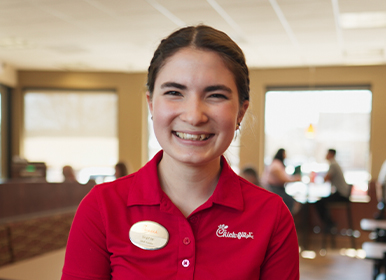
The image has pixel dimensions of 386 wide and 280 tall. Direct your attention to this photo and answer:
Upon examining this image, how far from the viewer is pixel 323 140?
8.47 metres

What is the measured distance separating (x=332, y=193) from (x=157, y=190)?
5.82m

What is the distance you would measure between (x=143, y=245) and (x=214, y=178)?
0.90 ft

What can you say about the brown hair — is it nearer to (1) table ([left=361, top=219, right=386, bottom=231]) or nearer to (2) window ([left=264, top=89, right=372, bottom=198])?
(1) table ([left=361, top=219, right=386, bottom=231])

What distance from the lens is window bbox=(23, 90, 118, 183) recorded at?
9.27 m

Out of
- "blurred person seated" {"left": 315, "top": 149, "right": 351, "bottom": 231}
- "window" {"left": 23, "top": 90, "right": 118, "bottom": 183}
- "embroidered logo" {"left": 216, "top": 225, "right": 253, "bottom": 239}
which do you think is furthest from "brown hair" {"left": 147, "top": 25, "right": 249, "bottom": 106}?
"window" {"left": 23, "top": 90, "right": 118, "bottom": 183}

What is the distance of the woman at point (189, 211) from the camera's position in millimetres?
1026

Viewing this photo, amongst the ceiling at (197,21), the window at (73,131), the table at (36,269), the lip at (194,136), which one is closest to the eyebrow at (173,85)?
the lip at (194,136)

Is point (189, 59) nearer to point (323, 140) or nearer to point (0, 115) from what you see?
point (323, 140)

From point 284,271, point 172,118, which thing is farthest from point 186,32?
point 284,271

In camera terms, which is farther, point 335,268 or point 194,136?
point 335,268

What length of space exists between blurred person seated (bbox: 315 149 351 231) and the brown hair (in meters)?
5.69

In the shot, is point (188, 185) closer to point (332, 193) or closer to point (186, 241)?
point (186, 241)

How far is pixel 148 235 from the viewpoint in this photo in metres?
1.03

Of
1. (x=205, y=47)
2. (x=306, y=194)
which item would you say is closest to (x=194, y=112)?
(x=205, y=47)
